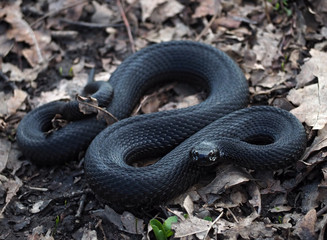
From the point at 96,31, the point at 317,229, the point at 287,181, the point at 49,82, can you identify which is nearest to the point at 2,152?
the point at 49,82

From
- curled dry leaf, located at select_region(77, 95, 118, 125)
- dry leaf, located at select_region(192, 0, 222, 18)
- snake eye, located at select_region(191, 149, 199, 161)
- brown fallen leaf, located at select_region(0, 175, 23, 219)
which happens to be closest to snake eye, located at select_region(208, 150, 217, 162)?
snake eye, located at select_region(191, 149, 199, 161)

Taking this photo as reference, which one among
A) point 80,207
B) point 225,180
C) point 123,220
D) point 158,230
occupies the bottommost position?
point 80,207

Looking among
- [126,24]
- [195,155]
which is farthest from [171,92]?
[195,155]

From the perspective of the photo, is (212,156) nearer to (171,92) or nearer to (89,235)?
(89,235)

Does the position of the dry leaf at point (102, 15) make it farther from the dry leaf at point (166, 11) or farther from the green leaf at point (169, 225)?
the green leaf at point (169, 225)

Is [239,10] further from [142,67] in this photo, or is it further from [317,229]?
[317,229]

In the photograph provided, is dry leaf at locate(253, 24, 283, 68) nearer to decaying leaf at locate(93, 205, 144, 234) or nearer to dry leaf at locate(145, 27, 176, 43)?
dry leaf at locate(145, 27, 176, 43)
